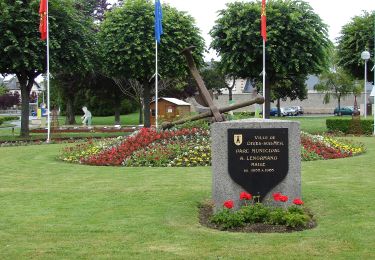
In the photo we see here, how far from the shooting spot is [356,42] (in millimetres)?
34531

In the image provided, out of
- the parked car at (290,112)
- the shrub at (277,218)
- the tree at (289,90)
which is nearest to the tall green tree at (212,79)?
the tree at (289,90)

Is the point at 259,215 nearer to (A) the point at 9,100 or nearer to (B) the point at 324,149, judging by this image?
(B) the point at 324,149

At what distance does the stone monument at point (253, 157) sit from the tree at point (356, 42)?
27.9 metres

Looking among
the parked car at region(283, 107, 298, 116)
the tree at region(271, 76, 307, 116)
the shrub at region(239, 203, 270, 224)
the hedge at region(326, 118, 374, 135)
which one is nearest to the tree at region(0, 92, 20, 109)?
the parked car at region(283, 107, 298, 116)

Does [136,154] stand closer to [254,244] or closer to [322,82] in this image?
[254,244]

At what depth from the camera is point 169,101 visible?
38438 mm

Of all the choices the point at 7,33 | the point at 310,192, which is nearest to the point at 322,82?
the point at 7,33

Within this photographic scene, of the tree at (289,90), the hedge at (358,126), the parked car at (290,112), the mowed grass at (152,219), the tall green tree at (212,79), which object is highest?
the tall green tree at (212,79)

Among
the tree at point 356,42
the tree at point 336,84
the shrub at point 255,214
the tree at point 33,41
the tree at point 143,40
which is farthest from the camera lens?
the tree at point 336,84

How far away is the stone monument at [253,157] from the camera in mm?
7852

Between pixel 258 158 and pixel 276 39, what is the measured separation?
2123 cm

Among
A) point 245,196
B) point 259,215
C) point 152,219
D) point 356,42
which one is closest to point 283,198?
point 259,215

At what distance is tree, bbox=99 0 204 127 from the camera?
29.9m

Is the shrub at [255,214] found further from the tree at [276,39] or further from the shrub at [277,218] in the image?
the tree at [276,39]
